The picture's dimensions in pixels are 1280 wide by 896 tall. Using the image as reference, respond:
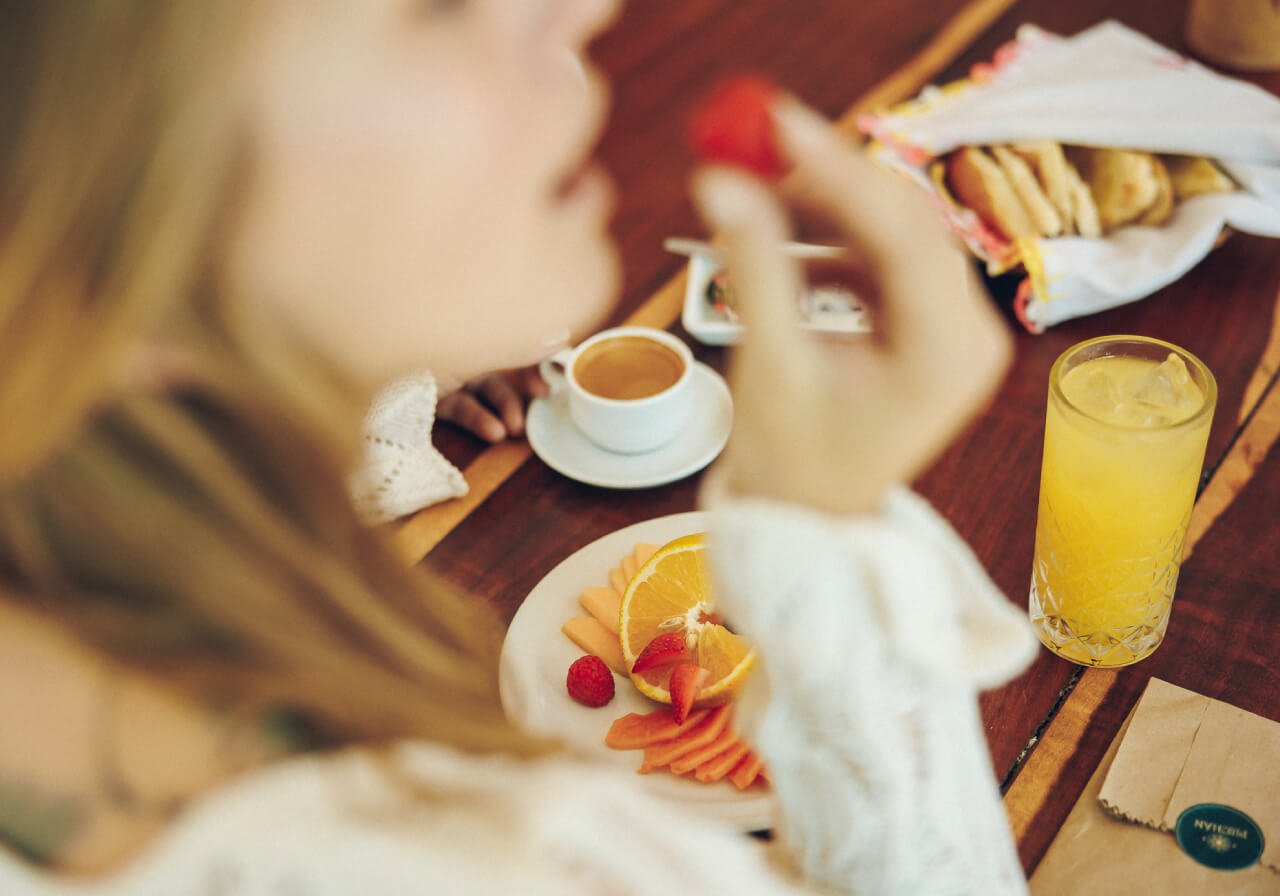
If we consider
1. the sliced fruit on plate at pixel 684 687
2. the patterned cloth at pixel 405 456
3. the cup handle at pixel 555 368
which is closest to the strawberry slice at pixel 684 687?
the sliced fruit on plate at pixel 684 687

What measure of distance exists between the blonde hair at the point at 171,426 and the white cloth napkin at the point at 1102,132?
0.86 metres

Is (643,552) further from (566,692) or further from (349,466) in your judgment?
(349,466)

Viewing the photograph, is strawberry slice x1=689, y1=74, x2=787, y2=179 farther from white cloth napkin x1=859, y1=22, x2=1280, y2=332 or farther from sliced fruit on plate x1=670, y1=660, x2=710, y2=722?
white cloth napkin x1=859, y1=22, x2=1280, y2=332

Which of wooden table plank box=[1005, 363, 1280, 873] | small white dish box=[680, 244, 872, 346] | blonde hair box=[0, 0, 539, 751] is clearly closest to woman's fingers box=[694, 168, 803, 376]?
blonde hair box=[0, 0, 539, 751]

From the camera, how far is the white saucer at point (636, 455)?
44.4 inches

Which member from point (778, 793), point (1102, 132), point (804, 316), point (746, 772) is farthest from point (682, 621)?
point (1102, 132)

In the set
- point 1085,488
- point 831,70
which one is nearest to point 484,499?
point 1085,488

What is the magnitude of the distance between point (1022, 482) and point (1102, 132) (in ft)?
1.70

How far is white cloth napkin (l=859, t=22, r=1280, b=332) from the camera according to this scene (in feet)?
4.08

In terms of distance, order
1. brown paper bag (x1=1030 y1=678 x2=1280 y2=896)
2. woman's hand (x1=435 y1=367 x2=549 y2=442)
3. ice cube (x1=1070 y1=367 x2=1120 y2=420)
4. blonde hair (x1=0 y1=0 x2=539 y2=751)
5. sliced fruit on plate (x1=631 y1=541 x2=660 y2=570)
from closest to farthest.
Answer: blonde hair (x1=0 y1=0 x2=539 y2=751)
brown paper bag (x1=1030 y1=678 x2=1280 y2=896)
ice cube (x1=1070 y1=367 x2=1120 y2=420)
sliced fruit on plate (x1=631 y1=541 x2=660 y2=570)
woman's hand (x1=435 y1=367 x2=549 y2=442)

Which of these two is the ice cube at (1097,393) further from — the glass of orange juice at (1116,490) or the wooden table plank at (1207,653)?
the wooden table plank at (1207,653)

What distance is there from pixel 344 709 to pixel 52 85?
0.31m

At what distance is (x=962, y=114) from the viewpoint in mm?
1429

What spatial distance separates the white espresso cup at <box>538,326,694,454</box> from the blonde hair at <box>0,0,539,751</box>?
50cm
